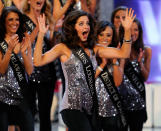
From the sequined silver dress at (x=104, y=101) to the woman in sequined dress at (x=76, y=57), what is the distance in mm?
401

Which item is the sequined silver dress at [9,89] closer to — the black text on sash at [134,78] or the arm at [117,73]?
the arm at [117,73]

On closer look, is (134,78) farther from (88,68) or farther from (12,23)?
(12,23)

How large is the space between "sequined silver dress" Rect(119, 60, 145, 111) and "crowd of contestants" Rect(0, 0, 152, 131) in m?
0.01

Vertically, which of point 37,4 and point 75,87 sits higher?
point 37,4

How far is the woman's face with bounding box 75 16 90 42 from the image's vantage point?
4.31 meters

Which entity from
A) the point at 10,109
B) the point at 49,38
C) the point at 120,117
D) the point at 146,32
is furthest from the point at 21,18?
the point at 146,32

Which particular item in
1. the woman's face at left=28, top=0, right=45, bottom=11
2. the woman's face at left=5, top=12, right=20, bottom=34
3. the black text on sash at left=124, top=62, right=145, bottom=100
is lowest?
the black text on sash at left=124, top=62, right=145, bottom=100

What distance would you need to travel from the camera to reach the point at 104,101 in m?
4.66

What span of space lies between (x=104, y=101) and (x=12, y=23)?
120cm

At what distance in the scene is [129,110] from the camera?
5.05 m

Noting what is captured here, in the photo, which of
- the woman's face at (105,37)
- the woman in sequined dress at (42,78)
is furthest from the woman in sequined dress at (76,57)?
the woman in sequined dress at (42,78)

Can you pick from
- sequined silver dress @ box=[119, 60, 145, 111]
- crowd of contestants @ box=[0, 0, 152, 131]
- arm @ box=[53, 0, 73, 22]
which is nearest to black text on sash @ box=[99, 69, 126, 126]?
crowd of contestants @ box=[0, 0, 152, 131]

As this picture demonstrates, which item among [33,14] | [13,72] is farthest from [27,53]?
[33,14]

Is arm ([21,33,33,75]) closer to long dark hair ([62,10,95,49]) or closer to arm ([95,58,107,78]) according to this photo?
long dark hair ([62,10,95,49])
